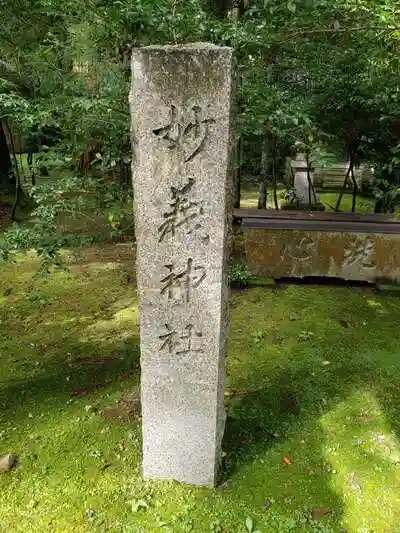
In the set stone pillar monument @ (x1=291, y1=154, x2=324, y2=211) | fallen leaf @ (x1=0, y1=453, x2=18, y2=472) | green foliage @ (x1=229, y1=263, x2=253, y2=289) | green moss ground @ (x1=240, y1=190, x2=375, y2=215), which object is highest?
stone pillar monument @ (x1=291, y1=154, x2=324, y2=211)

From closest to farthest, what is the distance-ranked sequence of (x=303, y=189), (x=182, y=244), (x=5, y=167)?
(x=182, y=244) < (x=5, y=167) < (x=303, y=189)

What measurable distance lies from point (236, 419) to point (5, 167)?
9210mm

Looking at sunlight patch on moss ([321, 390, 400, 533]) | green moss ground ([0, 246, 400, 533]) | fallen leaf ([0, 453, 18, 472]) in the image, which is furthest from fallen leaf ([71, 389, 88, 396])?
sunlight patch on moss ([321, 390, 400, 533])

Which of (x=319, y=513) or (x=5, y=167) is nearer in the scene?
(x=319, y=513)

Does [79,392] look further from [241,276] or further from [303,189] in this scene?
[303,189]

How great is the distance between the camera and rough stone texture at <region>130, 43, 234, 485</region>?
2.47 metres

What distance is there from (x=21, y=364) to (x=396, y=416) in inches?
148

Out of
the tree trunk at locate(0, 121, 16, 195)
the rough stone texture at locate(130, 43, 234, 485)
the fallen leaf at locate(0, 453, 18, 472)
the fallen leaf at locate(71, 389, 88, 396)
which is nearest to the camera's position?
the rough stone texture at locate(130, 43, 234, 485)

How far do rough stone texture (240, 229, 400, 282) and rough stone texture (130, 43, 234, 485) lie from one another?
377 centimetres

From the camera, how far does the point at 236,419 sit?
161 inches

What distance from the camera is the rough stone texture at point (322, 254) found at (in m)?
6.67

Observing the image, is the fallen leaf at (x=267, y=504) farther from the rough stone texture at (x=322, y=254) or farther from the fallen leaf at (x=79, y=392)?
the rough stone texture at (x=322, y=254)

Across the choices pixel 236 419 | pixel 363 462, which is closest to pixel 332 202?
pixel 236 419

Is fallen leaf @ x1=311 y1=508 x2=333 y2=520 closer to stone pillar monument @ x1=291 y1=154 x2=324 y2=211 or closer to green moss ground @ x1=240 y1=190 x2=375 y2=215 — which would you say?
stone pillar monument @ x1=291 y1=154 x2=324 y2=211
